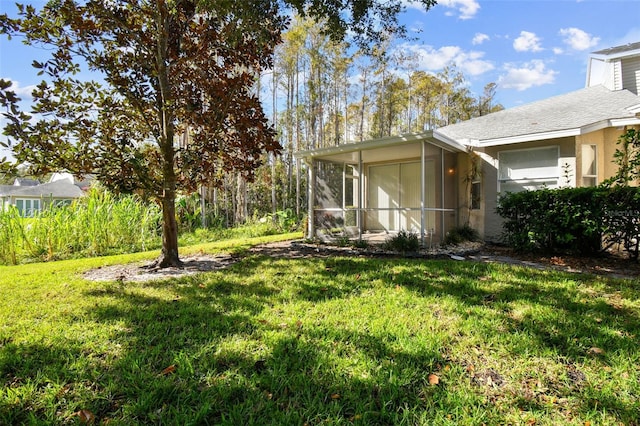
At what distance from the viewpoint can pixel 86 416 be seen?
1.89 m

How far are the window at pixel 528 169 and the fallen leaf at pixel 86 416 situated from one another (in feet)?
31.6

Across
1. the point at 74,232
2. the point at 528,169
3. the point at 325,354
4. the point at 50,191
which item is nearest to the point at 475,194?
the point at 528,169

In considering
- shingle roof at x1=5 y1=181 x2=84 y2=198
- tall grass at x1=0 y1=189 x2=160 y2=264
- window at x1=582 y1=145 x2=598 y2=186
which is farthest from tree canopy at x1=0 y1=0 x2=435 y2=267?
shingle roof at x1=5 y1=181 x2=84 y2=198

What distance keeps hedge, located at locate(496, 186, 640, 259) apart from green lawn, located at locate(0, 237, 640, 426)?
1907 millimetres

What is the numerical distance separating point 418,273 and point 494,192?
533cm

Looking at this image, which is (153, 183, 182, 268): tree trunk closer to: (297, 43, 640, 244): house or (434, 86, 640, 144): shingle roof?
(297, 43, 640, 244): house

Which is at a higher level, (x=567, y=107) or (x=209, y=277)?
(x=567, y=107)

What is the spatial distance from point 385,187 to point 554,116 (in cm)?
516

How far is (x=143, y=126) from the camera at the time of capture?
6.00 m

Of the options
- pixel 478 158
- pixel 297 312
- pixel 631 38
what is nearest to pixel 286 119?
pixel 478 158

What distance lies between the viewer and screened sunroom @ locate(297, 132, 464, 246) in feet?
27.7

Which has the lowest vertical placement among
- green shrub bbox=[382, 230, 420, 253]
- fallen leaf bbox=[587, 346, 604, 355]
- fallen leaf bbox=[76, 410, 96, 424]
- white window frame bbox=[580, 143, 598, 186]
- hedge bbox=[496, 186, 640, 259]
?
fallen leaf bbox=[76, 410, 96, 424]

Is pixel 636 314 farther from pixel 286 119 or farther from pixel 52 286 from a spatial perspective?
pixel 286 119

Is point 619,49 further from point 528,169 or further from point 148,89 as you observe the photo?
point 148,89
